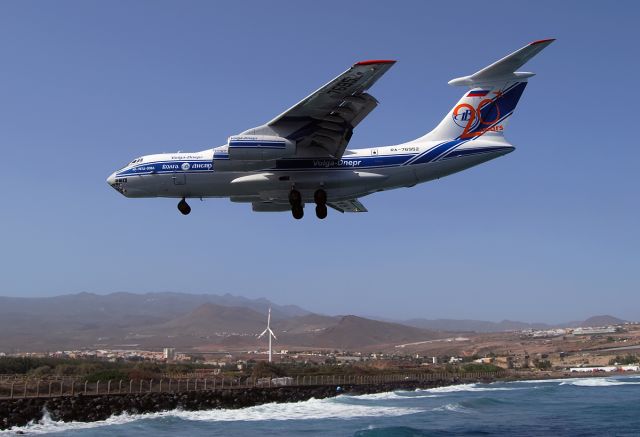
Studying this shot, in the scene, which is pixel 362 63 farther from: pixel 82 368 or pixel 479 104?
pixel 82 368

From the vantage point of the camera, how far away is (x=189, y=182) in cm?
2217

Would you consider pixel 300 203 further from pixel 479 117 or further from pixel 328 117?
pixel 479 117

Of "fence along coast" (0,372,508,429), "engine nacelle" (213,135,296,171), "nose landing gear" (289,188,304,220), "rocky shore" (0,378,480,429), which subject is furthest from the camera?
"fence along coast" (0,372,508,429)

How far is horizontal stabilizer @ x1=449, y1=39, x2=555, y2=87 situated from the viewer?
A: 62.6 ft

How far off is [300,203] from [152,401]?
33.6 metres

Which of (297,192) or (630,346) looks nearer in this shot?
(297,192)

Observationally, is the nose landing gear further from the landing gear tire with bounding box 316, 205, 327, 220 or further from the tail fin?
the tail fin

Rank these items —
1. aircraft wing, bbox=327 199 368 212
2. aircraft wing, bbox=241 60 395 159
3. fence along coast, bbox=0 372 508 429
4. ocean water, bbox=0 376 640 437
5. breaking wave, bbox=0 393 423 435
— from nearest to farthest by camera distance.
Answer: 1. aircraft wing, bbox=241 60 395 159
2. aircraft wing, bbox=327 199 368 212
3. breaking wave, bbox=0 393 423 435
4. fence along coast, bbox=0 372 508 429
5. ocean water, bbox=0 376 640 437

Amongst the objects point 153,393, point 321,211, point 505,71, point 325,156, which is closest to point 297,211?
point 321,211

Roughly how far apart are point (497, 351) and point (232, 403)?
101521 millimetres

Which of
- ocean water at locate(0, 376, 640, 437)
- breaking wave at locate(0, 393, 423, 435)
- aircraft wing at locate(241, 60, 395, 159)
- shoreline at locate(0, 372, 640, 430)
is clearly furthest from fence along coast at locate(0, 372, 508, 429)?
aircraft wing at locate(241, 60, 395, 159)

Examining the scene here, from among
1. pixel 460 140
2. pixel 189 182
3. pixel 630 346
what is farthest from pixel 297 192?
pixel 630 346

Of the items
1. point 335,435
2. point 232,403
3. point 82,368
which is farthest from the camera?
point 82,368

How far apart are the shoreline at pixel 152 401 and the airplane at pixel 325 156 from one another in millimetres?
25060
